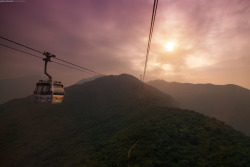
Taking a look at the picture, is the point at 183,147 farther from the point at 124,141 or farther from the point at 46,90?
the point at 46,90

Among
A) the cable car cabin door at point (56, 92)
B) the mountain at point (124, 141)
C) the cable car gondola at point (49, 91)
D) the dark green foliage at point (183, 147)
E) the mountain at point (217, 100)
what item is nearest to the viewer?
the cable car gondola at point (49, 91)

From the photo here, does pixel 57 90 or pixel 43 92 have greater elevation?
pixel 57 90

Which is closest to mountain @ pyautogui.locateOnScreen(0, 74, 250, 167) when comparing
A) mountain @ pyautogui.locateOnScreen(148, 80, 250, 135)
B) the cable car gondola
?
the cable car gondola

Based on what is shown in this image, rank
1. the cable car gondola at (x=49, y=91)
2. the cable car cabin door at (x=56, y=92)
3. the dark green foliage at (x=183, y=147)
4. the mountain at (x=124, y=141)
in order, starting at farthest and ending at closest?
the mountain at (x=124, y=141), the dark green foliage at (x=183, y=147), the cable car cabin door at (x=56, y=92), the cable car gondola at (x=49, y=91)

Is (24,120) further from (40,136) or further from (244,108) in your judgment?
(244,108)

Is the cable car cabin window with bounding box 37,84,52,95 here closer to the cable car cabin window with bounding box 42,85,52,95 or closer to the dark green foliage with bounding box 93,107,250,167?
the cable car cabin window with bounding box 42,85,52,95

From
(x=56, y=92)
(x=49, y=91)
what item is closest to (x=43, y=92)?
(x=49, y=91)

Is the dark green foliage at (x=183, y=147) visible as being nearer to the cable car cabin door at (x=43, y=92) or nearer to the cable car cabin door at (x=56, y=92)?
the cable car cabin door at (x=56, y=92)

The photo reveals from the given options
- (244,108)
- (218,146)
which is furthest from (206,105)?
(218,146)

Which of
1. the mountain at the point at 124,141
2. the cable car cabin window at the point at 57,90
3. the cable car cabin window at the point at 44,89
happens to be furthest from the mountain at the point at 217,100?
the cable car cabin window at the point at 44,89
